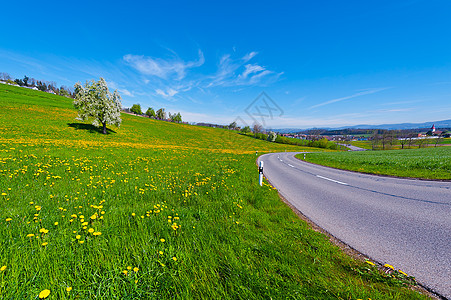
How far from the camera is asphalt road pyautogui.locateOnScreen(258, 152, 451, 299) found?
2998mm

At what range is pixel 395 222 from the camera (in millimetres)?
4504

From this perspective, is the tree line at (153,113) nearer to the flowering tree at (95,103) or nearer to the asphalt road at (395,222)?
the flowering tree at (95,103)

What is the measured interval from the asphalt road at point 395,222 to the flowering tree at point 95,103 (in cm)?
3708

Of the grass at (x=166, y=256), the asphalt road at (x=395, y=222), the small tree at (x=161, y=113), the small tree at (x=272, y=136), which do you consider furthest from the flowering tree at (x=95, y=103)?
the small tree at (x=161, y=113)

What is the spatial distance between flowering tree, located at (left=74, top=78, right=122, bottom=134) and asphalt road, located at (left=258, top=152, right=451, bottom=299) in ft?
122

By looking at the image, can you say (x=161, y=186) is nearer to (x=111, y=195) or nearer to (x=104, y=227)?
(x=111, y=195)

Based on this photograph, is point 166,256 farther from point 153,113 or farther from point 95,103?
point 153,113

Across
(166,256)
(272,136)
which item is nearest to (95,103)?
(166,256)

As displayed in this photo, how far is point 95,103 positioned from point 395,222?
1618 inches

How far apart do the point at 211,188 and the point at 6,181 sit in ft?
23.2

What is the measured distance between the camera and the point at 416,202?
5.84 m

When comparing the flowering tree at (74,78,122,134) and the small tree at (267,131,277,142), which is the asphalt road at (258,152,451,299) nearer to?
the flowering tree at (74,78,122,134)

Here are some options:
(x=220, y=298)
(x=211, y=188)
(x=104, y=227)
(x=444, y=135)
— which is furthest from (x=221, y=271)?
(x=444, y=135)

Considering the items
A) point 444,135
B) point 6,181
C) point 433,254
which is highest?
point 444,135
